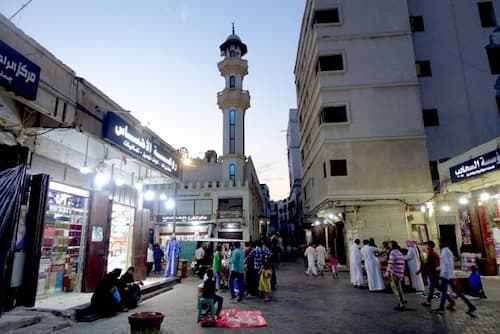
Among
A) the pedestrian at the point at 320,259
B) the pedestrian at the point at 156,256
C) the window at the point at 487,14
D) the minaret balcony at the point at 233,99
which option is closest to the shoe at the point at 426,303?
the pedestrian at the point at 320,259

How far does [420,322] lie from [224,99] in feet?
99.6

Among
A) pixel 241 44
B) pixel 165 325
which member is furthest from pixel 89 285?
pixel 241 44

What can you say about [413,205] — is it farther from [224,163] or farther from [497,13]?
[224,163]

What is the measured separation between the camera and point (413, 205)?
57.7 ft

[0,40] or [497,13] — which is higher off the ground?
[497,13]

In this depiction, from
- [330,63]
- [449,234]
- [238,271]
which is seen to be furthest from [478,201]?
[238,271]

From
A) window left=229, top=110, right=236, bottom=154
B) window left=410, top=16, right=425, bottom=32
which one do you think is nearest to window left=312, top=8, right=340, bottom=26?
window left=410, top=16, right=425, bottom=32

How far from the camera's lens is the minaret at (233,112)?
109ft

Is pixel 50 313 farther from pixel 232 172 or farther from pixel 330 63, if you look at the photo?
pixel 232 172

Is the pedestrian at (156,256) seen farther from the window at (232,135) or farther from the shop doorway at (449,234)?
the window at (232,135)

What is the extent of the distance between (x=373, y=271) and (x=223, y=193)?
20.4 meters

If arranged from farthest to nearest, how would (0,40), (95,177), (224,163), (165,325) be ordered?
1. (224,163)
2. (95,177)
3. (165,325)
4. (0,40)

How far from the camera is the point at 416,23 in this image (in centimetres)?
2086

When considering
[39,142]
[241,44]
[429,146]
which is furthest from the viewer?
[241,44]
